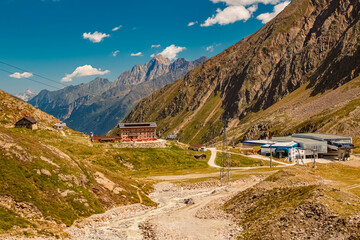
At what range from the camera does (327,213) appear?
3619 cm

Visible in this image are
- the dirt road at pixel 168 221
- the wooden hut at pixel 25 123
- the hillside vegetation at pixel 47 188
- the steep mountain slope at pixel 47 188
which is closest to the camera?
the hillside vegetation at pixel 47 188

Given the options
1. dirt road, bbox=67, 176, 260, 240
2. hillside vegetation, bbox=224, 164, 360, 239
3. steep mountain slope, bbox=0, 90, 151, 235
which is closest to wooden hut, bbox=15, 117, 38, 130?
steep mountain slope, bbox=0, 90, 151, 235

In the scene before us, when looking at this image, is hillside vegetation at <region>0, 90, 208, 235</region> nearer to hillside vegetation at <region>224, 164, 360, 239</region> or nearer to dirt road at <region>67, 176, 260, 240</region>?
dirt road at <region>67, 176, 260, 240</region>

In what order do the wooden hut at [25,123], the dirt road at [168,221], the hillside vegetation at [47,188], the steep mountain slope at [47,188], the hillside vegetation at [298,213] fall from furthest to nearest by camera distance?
the wooden hut at [25,123] < the dirt road at [168,221] < the steep mountain slope at [47,188] < the hillside vegetation at [47,188] < the hillside vegetation at [298,213]

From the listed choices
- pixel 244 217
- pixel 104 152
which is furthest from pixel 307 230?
pixel 104 152

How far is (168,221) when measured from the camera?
1944 inches

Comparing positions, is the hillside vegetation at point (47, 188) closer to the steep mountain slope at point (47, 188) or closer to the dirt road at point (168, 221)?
the steep mountain slope at point (47, 188)

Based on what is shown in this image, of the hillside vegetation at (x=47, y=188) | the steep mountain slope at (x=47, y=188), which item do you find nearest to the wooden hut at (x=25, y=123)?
the hillside vegetation at (x=47, y=188)

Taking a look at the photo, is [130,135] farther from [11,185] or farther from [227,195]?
[11,185]

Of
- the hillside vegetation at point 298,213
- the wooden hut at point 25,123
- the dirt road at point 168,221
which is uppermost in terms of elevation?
the wooden hut at point 25,123

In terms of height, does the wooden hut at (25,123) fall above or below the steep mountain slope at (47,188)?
above

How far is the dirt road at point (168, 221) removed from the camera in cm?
4217

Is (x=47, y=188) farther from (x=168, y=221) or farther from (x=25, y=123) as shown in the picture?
(x=25, y=123)

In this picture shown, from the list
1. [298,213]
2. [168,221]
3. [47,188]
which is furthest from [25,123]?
[298,213]
